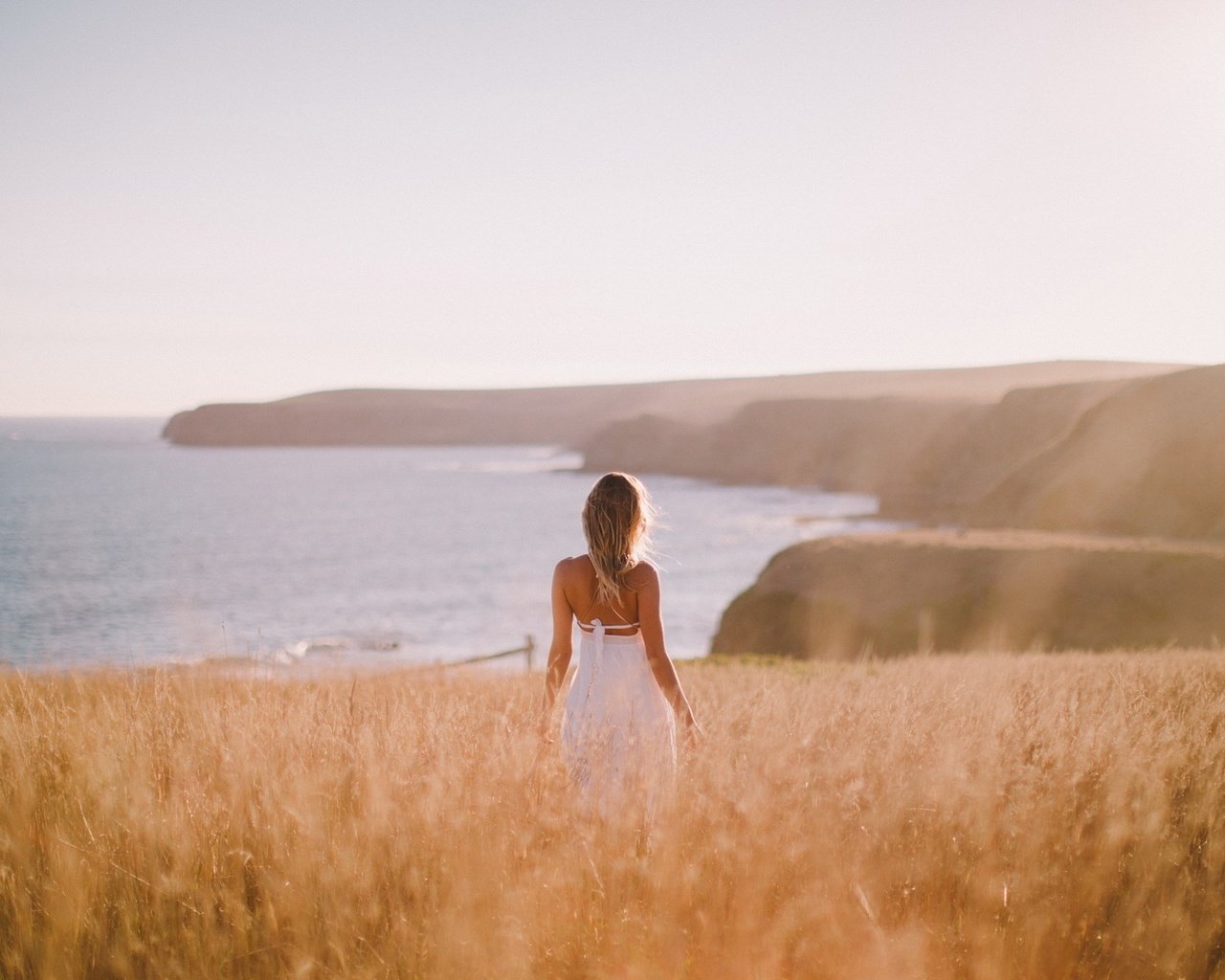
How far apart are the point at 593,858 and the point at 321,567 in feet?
258

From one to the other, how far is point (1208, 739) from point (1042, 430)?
419 feet

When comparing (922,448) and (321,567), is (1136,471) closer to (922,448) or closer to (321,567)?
(321,567)

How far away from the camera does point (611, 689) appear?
462cm

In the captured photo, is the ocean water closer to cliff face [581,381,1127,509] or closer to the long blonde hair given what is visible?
the long blonde hair

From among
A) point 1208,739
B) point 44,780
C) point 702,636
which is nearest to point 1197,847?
point 1208,739

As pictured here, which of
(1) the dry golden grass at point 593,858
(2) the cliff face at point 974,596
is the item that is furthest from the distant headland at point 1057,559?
(1) the dry golden grass at point 593,858

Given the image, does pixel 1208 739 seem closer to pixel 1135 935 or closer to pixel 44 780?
pixel 1135 935

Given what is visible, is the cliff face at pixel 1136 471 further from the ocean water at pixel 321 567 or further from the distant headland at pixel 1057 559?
the ocean water at pixel 321 567

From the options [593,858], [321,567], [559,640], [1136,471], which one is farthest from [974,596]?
[321,567]

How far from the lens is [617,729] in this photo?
14.3 feet

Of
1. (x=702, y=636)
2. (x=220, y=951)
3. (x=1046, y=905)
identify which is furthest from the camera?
(x=702, y=636)

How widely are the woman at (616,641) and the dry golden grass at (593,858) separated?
280mm

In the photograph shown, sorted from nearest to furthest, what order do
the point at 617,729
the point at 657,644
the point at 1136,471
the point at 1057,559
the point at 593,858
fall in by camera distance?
the point at 593,858
the point at 617,729
the point at 657,644
the point at 1057,559
the point at 1136,471

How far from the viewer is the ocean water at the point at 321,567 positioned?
45500mm
